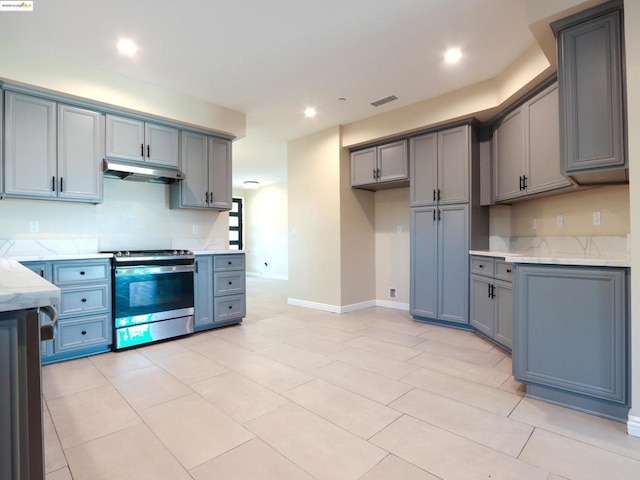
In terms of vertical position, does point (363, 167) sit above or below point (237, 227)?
above

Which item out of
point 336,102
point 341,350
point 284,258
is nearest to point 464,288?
point 341,350

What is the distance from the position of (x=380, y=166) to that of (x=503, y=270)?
84.9 inches

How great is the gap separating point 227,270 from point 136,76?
2205 millimetres

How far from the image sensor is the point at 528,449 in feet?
5.60

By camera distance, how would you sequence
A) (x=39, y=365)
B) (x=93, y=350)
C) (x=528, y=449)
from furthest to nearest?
(x=93, y=350)
(x=528, y=449)
(x=39, y=365)

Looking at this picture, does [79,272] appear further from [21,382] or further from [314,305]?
[314,305]

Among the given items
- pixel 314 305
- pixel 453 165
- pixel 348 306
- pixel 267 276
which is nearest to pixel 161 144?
pixel 314 305

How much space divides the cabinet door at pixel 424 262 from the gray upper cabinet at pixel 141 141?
2.95m

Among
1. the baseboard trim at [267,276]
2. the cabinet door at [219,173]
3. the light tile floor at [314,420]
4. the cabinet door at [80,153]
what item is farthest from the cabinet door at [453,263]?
the baseboard trim at [267,276]

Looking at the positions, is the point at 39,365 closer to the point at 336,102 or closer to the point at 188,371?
the point at 188,371

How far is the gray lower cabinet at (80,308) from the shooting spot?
2.90 meters

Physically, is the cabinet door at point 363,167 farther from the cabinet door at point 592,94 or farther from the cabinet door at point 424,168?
the cabinet door at point 592,94

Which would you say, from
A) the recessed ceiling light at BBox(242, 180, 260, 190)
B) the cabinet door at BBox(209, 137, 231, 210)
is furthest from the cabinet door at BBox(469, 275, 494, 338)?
the recessed ceiling light at BBox(242, 180, 260, 190)

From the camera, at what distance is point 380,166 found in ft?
15.3
